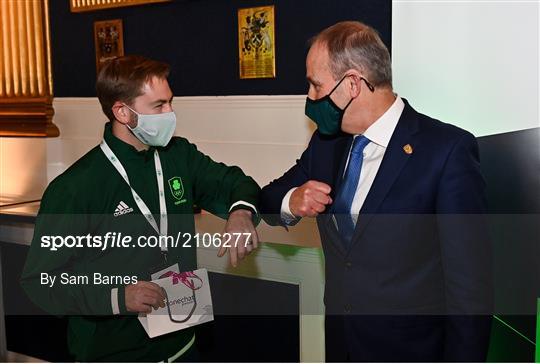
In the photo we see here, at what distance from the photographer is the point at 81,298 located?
203 centimetres

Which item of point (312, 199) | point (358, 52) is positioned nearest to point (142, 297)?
point (312, 199)

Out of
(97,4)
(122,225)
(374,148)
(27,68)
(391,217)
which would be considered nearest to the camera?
(391,217)

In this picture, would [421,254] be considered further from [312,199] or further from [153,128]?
[153,128]

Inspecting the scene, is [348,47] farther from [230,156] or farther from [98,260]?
[230,156]

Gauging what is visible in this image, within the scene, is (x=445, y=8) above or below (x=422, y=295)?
above

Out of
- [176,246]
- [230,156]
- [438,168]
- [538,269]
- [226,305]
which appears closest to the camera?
[438,168]

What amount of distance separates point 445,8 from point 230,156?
1584 mm

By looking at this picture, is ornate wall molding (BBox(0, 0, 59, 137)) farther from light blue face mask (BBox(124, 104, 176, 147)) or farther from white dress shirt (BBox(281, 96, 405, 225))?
white dress shirt (BBox(281, 96, 405, 225))

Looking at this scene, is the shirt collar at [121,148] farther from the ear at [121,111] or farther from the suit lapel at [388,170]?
the suit lapel at [388,170]

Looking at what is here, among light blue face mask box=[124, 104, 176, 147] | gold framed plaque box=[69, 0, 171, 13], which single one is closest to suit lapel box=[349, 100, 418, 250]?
light blue face mask box=[124, 104, 176, 147]

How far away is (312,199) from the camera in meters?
1.93

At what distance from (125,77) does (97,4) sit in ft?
7.60

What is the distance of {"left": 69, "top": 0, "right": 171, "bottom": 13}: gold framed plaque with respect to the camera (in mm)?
4062

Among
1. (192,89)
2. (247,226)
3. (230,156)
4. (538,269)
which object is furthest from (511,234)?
(192,89)
